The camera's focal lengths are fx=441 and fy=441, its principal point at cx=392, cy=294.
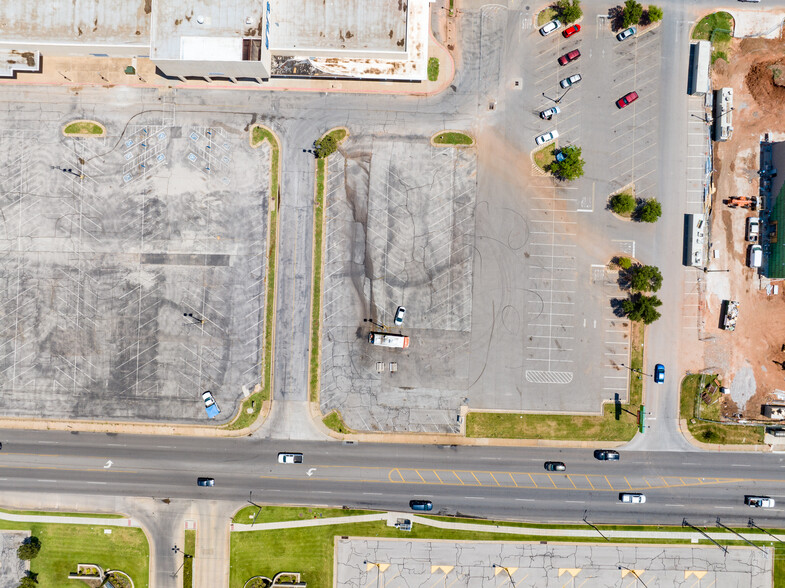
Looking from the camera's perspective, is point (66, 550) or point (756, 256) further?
point (756, 256)

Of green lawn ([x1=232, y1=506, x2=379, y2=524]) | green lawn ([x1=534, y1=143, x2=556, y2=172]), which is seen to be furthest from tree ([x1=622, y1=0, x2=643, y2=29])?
green lawn ([x1=232, y1=506, x2=379, y2=524])

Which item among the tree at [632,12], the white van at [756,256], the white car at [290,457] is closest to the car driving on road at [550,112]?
the tree at [632,12]

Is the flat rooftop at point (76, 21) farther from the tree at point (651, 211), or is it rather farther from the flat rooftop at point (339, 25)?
the tree at point (651, 211)

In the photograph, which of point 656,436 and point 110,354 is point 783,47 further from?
point 110,354

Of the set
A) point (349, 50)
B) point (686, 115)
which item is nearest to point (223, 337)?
point (349, 50)

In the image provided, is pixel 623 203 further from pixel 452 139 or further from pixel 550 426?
pixel 550 426

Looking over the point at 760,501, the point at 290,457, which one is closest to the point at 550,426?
the point at 760,501
